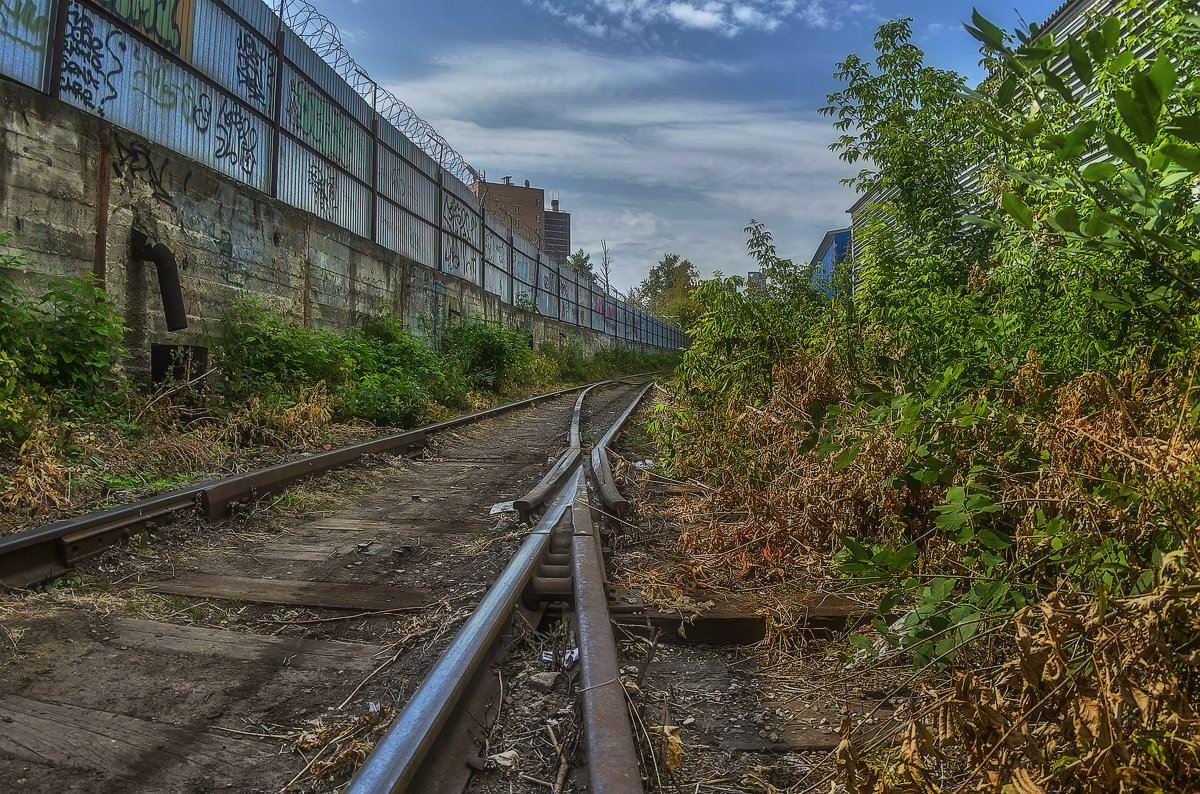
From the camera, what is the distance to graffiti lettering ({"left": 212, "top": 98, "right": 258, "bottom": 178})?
855 cm

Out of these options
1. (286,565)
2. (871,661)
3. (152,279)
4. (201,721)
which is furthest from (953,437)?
(152,279)

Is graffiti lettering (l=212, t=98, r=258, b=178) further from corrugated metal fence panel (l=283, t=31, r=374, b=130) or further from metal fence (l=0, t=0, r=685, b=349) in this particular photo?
corrugated metal fence panel (l=283, t=31, r=374, b=130)

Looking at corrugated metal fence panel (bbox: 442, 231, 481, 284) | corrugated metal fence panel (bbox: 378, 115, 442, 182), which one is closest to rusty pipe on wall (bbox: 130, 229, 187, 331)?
corrugated metal fence panel (bbox: 378, 115, 442, 182)

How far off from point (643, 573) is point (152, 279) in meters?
6.41

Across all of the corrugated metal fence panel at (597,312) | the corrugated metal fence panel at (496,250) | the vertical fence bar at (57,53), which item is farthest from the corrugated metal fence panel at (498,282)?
the vertical fence bar at (57,53)

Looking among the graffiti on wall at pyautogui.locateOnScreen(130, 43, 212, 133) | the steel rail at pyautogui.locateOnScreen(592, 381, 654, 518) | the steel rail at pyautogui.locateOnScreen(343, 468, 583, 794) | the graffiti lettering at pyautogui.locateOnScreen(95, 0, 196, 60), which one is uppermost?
the graffiti lettering at pyautogui.locateOnScreen(95, 0, 196, 60)

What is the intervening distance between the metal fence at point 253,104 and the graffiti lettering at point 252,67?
24mm

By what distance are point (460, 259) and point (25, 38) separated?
12.5 meters

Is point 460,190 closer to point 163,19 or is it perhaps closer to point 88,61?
point 163,19

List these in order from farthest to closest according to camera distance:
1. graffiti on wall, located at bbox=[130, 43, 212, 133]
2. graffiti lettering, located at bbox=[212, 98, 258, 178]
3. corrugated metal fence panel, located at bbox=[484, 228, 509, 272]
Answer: corrugated metal fence panel, located at bbox=[484, 228, 509, 272], graffiti lettering, located at bbox=[212, 98, 258, 178], graffiti on wall, located at bbox=[130, 43, 212, 133]

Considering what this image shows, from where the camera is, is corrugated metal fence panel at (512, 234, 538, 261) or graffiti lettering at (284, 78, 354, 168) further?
corrugated metal fence panel at (512, 234, 538, 261)

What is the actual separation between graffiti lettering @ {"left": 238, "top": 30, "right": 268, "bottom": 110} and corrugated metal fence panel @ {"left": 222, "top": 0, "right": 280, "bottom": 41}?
0.20 m

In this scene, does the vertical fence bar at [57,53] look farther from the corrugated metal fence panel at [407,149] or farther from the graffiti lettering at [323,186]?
the corrugated metal fence panel at [407,149]

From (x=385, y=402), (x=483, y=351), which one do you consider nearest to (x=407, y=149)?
(x=483, y=351)
